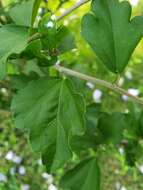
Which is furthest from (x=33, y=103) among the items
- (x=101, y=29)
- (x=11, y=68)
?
(x=11, y=68)

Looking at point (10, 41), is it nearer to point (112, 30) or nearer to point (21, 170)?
point (112, 30)

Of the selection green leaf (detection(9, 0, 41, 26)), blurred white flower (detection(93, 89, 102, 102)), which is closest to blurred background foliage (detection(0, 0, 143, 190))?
blurred white flower (detection(93, 89, 102, 102))

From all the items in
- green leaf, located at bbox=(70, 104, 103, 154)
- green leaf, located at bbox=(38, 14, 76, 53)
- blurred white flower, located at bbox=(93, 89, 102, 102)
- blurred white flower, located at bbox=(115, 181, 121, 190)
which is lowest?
blurred white flower, located at bbox=(115, 181, 121, 190)

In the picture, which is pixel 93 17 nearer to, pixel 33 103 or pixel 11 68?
pixel 33 103

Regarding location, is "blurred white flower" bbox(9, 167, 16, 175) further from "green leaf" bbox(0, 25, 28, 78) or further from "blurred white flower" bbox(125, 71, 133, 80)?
"green leaf" bbox(0, 25, 28, 78)

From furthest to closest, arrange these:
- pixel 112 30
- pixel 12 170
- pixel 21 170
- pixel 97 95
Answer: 1. pixel 97 95
2. pixel 21 170
3. pixel 12 170
4. pixel 112 30

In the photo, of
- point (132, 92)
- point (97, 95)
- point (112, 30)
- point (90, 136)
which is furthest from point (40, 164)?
point (112, 30)

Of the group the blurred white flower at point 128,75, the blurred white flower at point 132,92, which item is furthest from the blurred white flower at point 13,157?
the blurred white flower at point 128,75
